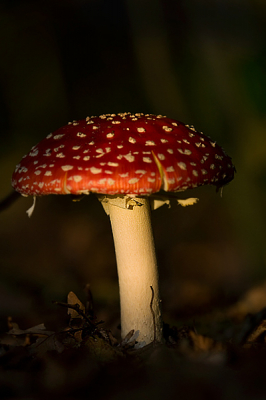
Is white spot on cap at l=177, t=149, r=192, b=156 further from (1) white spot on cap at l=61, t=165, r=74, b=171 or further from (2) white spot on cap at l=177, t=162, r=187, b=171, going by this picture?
(1) white spot on cap at l=61, t=165, r=74, b=171

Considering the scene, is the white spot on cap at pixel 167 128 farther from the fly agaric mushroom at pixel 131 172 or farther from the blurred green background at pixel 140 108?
the blurred green background at pixel 140 108

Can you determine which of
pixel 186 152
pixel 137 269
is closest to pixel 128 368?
pixel 137 269

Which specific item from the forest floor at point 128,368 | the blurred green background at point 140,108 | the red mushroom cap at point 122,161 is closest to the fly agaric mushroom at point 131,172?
the red mushroom cap at point 122,161

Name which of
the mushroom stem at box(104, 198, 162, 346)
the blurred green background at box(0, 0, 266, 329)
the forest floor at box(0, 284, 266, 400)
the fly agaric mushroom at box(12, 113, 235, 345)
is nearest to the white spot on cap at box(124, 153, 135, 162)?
the fly agaric mushroom at box(12, 113, 235, 345)

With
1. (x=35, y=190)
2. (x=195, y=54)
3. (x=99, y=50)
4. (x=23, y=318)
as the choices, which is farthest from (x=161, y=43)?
(x=23, y=318)

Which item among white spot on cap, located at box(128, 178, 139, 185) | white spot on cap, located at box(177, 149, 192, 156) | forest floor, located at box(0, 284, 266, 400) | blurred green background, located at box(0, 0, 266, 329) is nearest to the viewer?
forest floor, located at box(0, 284, 266, 400)

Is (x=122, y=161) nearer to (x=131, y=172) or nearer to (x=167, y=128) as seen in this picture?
(x=131, y=172)

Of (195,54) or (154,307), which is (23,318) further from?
(195,54)
